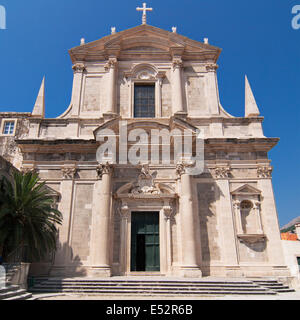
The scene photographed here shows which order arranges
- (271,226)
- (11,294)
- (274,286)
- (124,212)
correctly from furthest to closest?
1. (124,212)
2. (271,226)
3. (274,286)
4. (11,294)

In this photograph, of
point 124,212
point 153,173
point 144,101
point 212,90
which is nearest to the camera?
point 124,212

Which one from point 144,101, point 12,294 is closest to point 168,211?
point 144,101

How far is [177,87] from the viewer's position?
53.6 feet

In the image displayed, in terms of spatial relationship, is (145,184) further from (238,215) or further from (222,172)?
(238,215)

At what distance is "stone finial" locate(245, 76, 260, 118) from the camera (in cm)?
1574

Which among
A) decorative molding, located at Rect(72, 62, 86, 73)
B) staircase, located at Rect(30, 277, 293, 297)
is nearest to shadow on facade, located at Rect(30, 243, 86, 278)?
staircase, located at Rect(30, 277, 293, 297)

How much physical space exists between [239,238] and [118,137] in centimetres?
755

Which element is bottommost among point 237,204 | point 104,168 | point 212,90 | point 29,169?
point 237,204

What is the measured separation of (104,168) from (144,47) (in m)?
8.44

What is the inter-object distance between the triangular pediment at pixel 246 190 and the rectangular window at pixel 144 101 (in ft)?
20.2

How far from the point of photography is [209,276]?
1280 centimetres

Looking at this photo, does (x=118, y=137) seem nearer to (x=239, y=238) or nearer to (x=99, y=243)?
(x=99, y=243)

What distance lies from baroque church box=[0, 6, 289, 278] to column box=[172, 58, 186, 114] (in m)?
0.07
